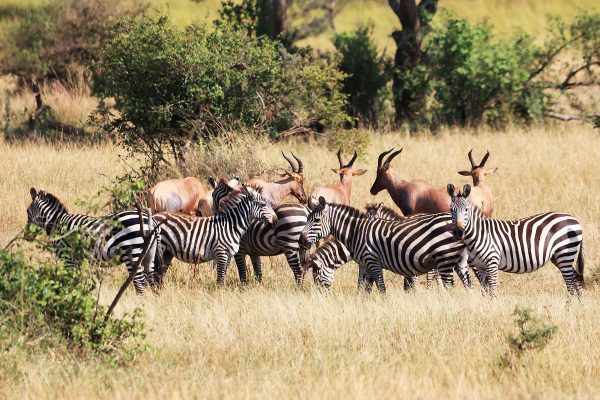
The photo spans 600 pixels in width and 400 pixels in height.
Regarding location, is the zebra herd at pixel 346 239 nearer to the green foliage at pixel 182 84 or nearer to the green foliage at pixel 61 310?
the green foliage at pixel 61 310

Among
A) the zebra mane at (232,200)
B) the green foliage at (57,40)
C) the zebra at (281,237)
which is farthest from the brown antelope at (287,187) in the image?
the green foliage at (57,40)

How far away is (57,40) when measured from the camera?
29859 millimetres

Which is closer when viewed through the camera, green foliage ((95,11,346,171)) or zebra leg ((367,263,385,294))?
zebra leg ((367,263,385,294))

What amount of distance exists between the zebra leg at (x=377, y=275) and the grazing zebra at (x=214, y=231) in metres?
1.35

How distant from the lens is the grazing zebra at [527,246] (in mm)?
12281

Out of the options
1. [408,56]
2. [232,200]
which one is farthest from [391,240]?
[408,56]

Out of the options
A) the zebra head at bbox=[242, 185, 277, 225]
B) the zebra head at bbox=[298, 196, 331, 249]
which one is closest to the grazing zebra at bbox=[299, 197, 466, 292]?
the zebra head at bbox=[298, 196, 331, 249]

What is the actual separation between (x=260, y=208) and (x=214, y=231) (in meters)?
0.62

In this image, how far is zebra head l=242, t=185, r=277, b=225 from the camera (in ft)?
42.4

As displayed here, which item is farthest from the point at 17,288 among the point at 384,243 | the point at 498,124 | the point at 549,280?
the point at 498,124

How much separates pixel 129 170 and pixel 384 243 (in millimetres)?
8780

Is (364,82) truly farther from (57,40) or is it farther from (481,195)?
(481,195)

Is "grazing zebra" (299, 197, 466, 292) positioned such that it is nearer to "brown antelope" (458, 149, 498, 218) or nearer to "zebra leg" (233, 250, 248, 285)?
"zebra leg" (233, 250, 248, 285)

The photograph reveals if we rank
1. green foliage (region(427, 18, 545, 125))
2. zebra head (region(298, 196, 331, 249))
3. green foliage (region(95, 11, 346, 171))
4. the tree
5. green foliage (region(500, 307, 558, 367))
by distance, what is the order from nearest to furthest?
1. green foliage (region(500, 307, 558, 367))
2. zebra head (region(298, 196, 331, 249))
3. green foliage (region(95, 11, 346, 171))
4. green foliage (region(427, 18, 545, 125))
5. the tree
